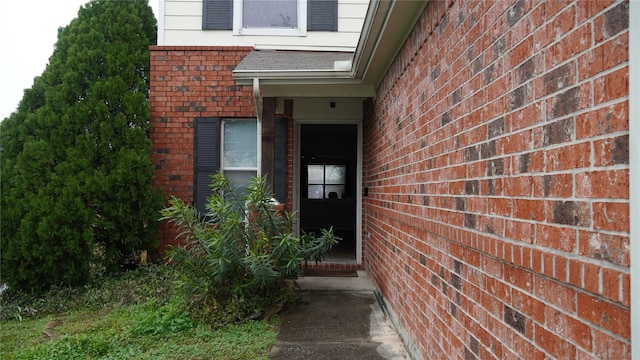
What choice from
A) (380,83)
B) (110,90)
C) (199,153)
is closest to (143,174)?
(199,153)

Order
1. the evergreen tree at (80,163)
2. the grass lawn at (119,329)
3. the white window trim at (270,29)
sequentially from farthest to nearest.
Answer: the white window trim at (270,29) → the evergreen tree at (80,163) → the grass lawn at (119,329)

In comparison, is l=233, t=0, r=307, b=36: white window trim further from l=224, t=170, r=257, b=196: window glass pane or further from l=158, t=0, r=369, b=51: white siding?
l=224, t=170, r=257, b=196: window glass pane

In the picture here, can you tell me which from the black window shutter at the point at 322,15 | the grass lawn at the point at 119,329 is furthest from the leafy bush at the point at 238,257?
the black window shutter at the point at 322,15

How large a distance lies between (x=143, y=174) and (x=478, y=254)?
517 cm

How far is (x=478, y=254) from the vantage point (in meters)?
1.97

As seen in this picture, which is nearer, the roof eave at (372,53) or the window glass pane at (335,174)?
the roof eave at (372,53)

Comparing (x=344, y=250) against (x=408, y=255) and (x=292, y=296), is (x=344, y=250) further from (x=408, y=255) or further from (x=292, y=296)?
(x=408, y=255)

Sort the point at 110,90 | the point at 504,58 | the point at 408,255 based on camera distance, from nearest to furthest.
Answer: the point at 504,58 < the point at 408,255 < the point at 110,90

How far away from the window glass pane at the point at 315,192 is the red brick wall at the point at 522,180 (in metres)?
9.07

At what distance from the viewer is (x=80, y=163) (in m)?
5.73

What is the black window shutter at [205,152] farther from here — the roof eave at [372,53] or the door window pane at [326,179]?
the door window pane at [326,179]

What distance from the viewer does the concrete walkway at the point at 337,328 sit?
3482 millimetres

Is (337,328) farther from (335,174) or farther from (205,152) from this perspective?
(335,174)

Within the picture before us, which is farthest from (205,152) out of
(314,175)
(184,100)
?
(314,175)
